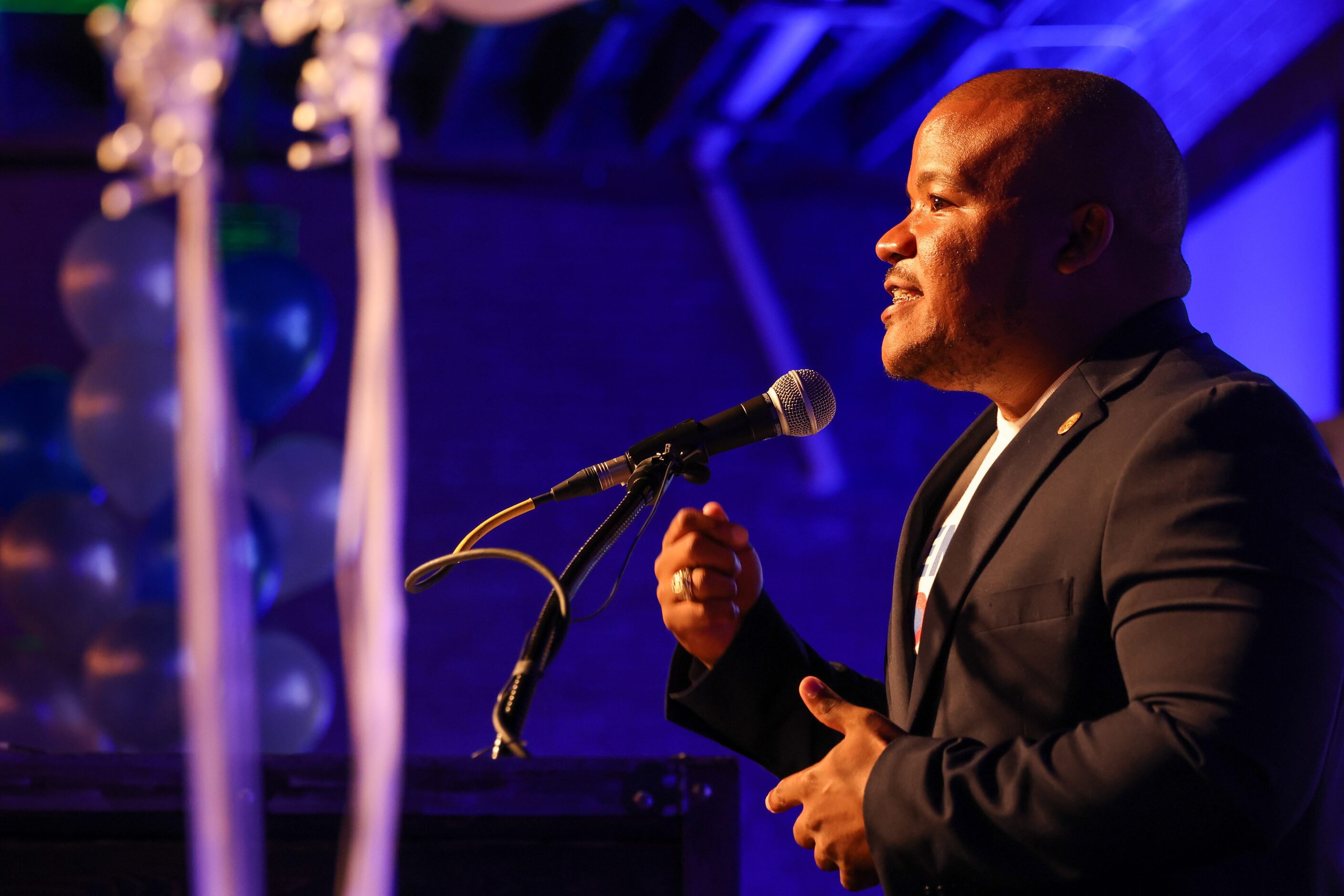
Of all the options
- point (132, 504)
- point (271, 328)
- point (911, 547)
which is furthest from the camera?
point (271, 328)

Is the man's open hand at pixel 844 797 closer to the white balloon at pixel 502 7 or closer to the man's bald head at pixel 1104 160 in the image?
the man's bald head at pixel 1104 160

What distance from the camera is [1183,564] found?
3.48ft

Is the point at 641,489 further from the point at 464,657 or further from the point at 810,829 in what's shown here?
the point at 464,657

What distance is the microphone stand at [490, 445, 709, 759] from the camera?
1215 mm

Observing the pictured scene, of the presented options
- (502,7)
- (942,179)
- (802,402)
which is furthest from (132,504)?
(942,179)

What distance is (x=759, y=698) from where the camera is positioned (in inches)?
59.8

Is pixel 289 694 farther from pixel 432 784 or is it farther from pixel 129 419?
pixel 432 784

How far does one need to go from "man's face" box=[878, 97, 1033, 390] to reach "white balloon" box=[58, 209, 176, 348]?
2854 mm

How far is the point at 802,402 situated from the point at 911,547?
0.79ft

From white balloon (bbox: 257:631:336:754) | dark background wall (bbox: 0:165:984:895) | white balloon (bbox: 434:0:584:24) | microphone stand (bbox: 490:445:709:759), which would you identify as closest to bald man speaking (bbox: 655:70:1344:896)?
microphone stand (bbox: 490:445:709:759)

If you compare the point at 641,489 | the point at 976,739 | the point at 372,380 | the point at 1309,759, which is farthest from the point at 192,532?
the point at 1309,759

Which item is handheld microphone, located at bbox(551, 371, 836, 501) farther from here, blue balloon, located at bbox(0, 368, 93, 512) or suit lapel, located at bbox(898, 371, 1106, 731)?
blue balloon, located at bbox(0, 368, 93, 512)

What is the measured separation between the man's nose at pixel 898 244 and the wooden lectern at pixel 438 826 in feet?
2.13

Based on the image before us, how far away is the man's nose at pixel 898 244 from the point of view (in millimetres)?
1490
